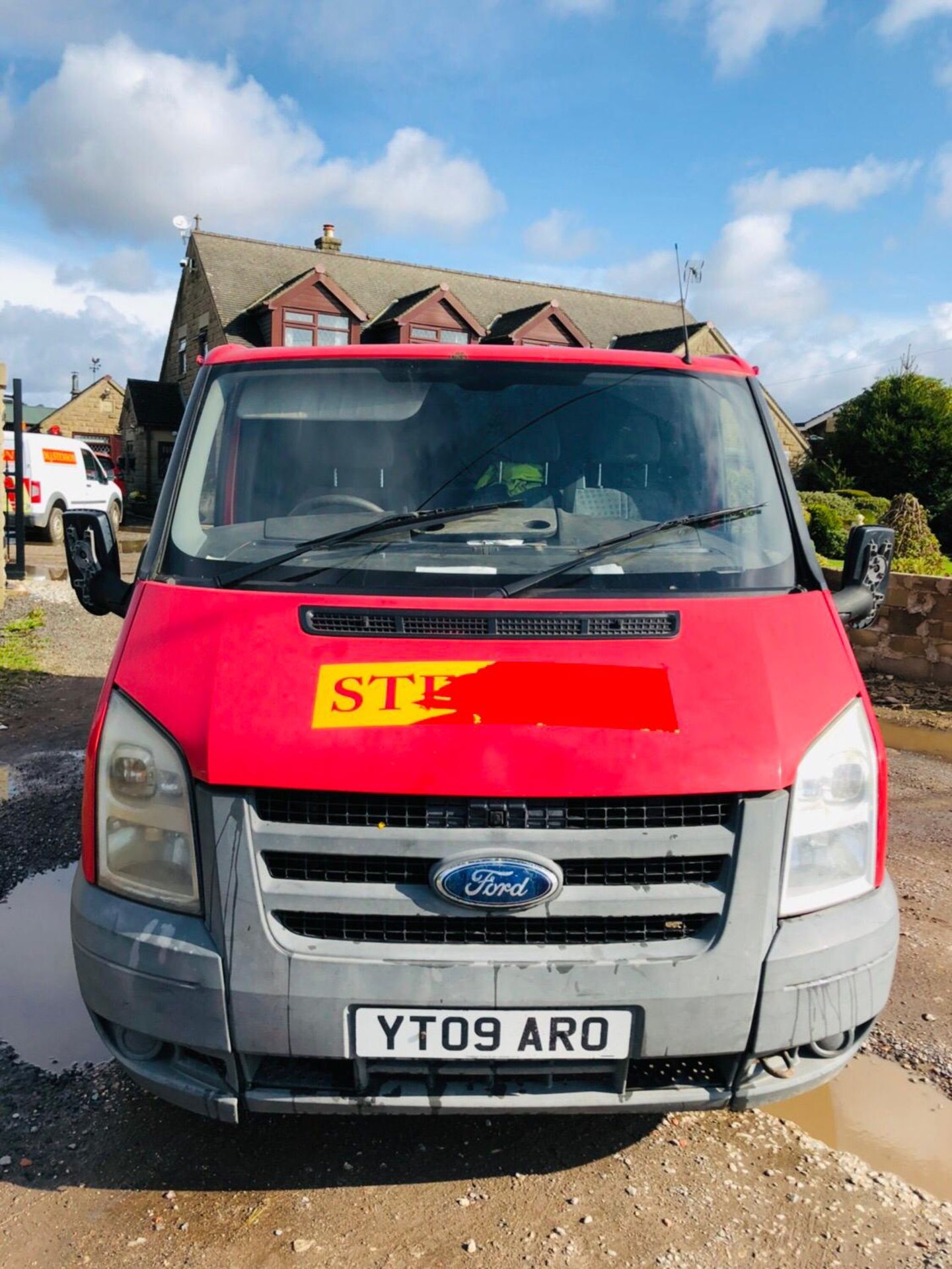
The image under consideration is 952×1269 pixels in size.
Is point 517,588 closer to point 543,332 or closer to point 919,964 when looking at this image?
point 919,964

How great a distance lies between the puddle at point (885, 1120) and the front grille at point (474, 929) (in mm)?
926

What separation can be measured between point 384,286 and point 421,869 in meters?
36.7

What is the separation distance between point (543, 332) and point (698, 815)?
34.6m

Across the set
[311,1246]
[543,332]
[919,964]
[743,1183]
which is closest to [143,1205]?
[311,1246]

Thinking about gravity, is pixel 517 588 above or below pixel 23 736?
above

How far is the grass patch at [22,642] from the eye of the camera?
357 inches

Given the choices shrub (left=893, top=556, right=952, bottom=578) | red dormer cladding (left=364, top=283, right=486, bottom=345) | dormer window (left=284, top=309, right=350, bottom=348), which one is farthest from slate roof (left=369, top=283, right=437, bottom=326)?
shrub (left=893, top=556, right=952, bottom=578)

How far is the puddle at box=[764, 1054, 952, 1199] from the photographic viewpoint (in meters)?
2.81

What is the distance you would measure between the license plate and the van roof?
2.16m

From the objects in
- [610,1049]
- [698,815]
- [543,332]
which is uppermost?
[543,332]

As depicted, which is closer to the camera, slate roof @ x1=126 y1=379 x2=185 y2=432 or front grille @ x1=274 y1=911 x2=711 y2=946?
front grille @ x1=274 y1=911 x2=711 y2=946

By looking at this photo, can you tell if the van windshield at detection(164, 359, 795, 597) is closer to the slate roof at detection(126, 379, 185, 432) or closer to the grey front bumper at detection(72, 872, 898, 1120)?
the grey front bumper at detection(72, 872, 898, 1120)

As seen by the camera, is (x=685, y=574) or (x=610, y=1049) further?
(x=685, y=574)

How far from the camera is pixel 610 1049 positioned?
228 centimetres
